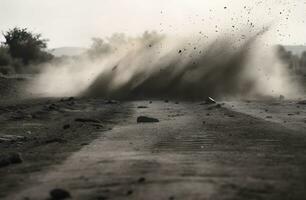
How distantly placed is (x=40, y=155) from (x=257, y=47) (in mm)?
26404

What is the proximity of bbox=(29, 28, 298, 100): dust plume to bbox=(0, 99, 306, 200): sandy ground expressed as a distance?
1506cm

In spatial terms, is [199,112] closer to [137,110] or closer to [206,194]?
[137,110]

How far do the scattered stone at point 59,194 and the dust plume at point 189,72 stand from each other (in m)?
23.7

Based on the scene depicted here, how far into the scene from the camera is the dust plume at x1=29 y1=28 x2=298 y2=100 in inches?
1315

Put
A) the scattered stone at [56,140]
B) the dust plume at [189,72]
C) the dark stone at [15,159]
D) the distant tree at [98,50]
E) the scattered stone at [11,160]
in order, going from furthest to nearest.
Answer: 1. the distant tree at [98,50]
2. the dust plume at [189,72]
3. the scattered stone at [56,140]
4. the dark stone at [15,159]
5. the scattered stone at [11,160]

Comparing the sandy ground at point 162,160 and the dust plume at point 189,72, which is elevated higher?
the dust plume at point 189,72

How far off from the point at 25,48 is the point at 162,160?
218ft

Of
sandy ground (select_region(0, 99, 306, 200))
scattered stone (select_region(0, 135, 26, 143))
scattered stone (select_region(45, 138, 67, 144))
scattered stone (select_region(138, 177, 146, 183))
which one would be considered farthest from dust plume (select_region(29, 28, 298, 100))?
scattered stone (select_region(138, 177, 146, 183))

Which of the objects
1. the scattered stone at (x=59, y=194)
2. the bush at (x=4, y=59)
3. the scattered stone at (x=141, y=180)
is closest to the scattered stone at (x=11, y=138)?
the scattered stone at (x=141, y=180)

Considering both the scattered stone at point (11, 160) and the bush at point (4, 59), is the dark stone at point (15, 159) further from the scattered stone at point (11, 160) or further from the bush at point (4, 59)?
the bush at point (4, 59)

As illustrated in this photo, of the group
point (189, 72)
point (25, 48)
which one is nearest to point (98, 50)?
point (189, 72)

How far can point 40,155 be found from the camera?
11188mm

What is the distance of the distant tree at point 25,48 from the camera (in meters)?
74.1

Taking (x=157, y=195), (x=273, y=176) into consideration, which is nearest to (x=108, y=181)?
(x=157, y=195)
